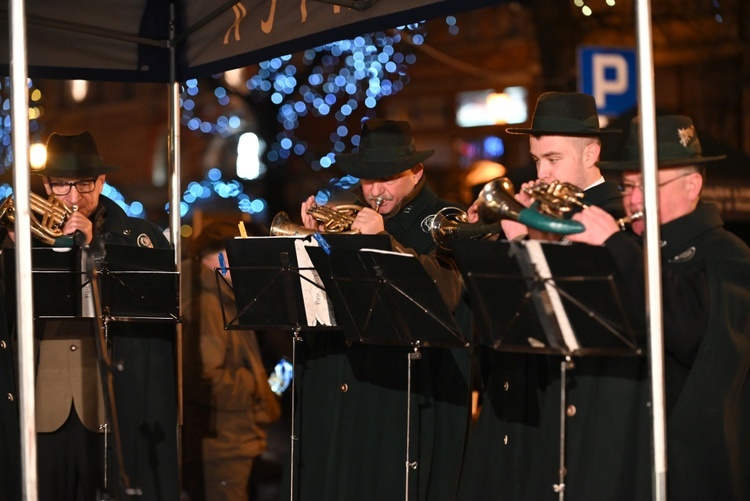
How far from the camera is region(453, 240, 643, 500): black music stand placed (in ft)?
13.6

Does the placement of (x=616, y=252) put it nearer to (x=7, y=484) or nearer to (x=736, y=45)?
(x=7, y=484)

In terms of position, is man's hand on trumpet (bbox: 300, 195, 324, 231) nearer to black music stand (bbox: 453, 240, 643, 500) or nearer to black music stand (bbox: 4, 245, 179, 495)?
black music stand (bbox: 4, 245, 179, 495)

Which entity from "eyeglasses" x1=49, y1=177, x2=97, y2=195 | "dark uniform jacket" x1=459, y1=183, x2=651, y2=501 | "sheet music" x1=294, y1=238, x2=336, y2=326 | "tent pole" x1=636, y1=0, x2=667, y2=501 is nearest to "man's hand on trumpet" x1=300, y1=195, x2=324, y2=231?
"sheet music" x1=294, y1=238, x2=336, y2=326

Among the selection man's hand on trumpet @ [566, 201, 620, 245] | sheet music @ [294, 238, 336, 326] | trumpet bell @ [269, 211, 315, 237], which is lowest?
sheet music @ [294, 238, 336, 326]

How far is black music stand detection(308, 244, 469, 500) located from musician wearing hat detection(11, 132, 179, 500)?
4.75 feet

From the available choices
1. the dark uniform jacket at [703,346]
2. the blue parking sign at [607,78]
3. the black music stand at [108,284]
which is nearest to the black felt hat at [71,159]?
the black music stand at [108,284]

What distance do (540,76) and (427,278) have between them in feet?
36.8

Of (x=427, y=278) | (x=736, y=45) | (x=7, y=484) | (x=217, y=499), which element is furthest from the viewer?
(x=736, y=45)

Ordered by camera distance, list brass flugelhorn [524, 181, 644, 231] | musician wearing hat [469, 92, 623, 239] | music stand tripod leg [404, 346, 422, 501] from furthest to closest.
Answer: music stand tripod leg [404, 346, 422, 501]
musician wearing hat [469, 92, 623, 239]
brass flugelhorn [524, 181, 644, 231]

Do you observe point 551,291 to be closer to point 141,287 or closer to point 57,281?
point 141,287

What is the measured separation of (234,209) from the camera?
51.1ft

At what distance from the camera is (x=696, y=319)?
438 cm

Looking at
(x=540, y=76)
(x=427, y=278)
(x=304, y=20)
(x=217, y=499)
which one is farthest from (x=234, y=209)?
(x=427, y=278)

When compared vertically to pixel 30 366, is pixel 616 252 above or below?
above
